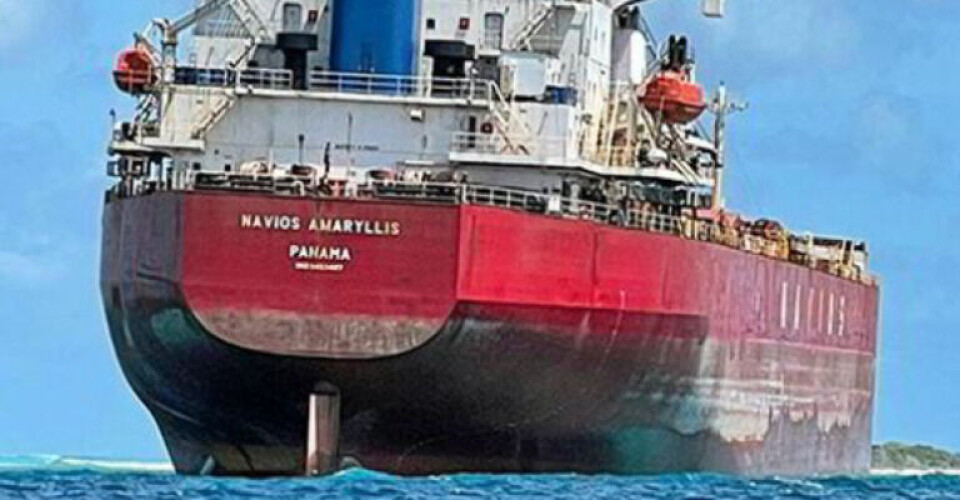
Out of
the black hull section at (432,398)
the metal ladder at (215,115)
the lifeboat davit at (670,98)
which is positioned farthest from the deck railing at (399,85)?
the lifeboat davit at (670,98)

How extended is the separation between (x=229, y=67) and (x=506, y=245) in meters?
6.67

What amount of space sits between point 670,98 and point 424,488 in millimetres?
12415

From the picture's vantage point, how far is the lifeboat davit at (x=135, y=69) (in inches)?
2181

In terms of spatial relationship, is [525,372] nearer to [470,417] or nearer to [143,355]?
[470,417]

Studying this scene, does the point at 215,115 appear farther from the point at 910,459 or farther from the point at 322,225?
the point at 910,459

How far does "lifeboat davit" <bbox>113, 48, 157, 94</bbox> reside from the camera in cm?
5541

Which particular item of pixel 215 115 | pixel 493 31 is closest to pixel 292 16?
pixel 215 115

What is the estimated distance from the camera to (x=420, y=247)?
161 ft

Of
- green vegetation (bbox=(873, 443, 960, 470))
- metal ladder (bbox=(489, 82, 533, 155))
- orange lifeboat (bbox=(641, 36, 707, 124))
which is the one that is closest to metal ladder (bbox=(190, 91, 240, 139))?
metal ladder (bbox=(489, 82, 533, 155))

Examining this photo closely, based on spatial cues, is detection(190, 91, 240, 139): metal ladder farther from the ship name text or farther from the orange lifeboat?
the orange lifeboat

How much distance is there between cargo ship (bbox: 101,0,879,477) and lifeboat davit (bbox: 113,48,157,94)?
5 centimetres

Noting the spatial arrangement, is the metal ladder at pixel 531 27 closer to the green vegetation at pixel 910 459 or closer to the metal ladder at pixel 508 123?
the metal ladder at pixel 508 123

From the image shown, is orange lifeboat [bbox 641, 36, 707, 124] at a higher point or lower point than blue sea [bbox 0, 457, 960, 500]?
higher

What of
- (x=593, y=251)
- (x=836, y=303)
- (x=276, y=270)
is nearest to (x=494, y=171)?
(x=593, y=251)
